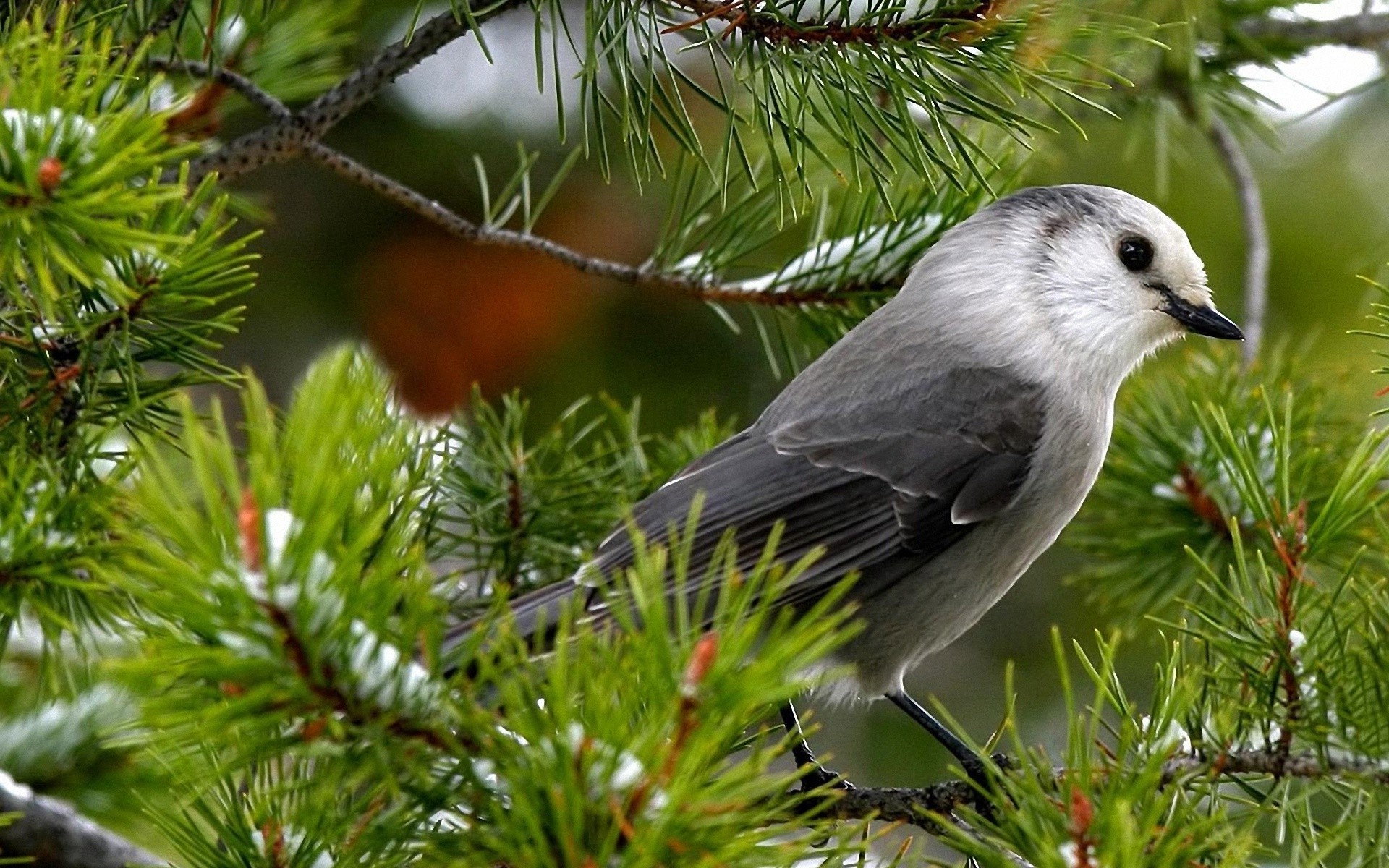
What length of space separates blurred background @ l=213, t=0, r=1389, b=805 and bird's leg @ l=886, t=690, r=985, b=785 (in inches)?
54.7

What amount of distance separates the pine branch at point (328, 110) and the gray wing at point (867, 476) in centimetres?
85

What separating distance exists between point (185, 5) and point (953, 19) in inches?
44.6

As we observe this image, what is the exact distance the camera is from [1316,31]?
2.94 metres

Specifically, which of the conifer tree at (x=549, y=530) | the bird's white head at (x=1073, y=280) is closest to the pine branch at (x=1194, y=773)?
the conifer tree at (x=549, y=530)

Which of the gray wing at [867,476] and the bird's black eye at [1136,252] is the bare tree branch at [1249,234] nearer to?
the bird's black eye at [1136,252]

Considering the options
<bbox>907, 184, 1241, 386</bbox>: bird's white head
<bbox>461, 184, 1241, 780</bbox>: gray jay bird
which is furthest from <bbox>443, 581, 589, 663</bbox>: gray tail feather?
<bbox>907, 184, 1241, 386</bbox>: bird's white head

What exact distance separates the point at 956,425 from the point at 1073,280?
1.43 feet

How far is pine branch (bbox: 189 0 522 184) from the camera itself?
6.72 ft

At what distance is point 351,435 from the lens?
120 centimetres

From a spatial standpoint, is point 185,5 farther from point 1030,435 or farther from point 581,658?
point 1030,435

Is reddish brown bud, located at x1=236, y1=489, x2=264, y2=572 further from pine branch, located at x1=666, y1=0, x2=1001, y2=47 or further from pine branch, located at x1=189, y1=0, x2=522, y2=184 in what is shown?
pine branch, located at x1=189, y1=0, x2=522, y2=184

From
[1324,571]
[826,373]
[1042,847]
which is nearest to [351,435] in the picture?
[1042,847]

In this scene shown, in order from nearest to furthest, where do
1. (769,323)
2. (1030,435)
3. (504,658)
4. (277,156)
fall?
(504,658), (277,156), (1030,435), (769,323)

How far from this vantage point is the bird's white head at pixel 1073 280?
9.04 ft
